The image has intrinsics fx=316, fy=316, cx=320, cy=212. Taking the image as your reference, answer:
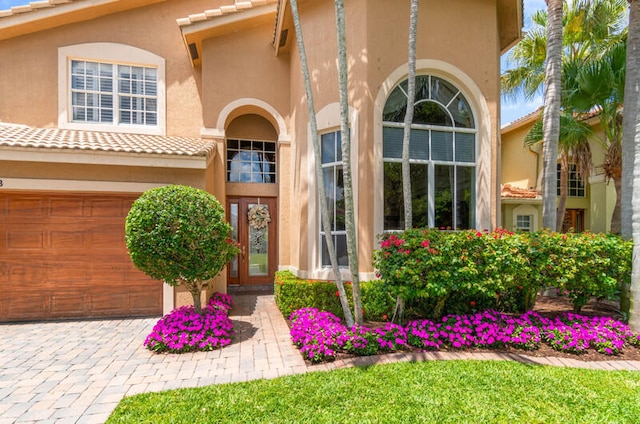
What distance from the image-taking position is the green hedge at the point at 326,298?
275 inches

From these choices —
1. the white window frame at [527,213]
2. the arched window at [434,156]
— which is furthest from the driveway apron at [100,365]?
the white window frame at [527,213]

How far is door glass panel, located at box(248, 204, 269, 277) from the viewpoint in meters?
10.9

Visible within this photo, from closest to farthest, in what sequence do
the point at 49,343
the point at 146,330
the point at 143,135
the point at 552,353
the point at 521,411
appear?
the point at 521,411, the point at 552,353, the point at 49,343, the point at 146,330, the point at 143,135

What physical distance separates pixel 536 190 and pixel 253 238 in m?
14.5

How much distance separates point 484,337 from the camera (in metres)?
5.89

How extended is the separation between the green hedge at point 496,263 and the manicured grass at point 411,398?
1389 mm

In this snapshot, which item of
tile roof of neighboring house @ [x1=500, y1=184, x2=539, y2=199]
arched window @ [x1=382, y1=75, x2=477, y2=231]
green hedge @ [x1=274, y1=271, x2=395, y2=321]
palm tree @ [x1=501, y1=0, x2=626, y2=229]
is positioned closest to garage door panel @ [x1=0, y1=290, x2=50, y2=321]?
green hedge @ [x1=274, y1=271, x2=395, y2=321]

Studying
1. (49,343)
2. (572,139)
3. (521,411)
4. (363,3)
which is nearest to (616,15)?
(572,139)

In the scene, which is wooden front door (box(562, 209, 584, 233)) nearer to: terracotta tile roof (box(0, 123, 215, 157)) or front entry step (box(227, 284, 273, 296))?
front entry step (box(227, 284, 273, 296))

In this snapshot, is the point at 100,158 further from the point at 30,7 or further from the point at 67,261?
the point at 30,7

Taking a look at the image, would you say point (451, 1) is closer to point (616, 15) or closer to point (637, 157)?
point (637, 157)

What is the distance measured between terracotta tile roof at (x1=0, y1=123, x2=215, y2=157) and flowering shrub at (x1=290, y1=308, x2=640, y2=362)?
522 centimetres

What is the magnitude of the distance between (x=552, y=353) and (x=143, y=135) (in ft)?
38.7

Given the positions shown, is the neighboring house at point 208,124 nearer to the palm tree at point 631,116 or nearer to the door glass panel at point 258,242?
the door glass panel at point 258,242
